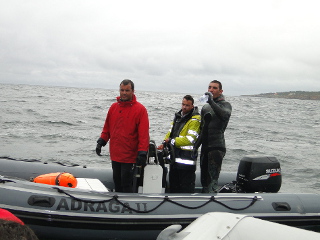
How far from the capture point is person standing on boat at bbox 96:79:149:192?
155 inches

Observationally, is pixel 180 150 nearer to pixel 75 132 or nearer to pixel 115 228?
pixel 115 228

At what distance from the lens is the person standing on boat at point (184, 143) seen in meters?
4.09

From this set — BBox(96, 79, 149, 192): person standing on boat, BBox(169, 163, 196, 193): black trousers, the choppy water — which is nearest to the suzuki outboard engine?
BBox(169, 163, 196, 193): black trousers

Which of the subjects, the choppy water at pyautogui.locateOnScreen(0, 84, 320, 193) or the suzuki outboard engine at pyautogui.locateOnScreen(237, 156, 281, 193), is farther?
the choppy water at pyautogui.locateOnScreen(0, 84, 320, 193)

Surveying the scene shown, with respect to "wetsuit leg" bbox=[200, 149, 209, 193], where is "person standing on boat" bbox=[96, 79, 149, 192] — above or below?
above

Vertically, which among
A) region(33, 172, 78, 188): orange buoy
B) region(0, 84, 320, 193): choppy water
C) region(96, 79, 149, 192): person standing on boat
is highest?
region(96, 79, 149, 192): person standing on boat

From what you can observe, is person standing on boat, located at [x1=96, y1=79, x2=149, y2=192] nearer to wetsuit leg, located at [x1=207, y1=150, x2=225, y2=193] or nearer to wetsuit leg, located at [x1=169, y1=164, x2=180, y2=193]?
wetsuit leg, located at [x1=169, y1=164, x2=180, y2=193]

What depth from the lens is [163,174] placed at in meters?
4.38

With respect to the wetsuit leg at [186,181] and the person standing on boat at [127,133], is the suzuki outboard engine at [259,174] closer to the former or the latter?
the wetsuit leg at [186,181]

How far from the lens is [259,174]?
4395mm

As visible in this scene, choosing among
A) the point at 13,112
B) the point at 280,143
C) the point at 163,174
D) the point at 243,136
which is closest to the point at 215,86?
the point at 163,174

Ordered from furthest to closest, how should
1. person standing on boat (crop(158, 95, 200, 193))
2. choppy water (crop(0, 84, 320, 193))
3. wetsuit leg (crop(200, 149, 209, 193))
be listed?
choppy water (crop(0, 84, 320, 193))
wetsuit leg (crop(200, 149, 209, 193))
person standing on boat (crop(158, 95, 200, 193))

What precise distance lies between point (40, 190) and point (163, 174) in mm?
1354

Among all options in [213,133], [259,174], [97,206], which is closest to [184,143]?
[213,133]
